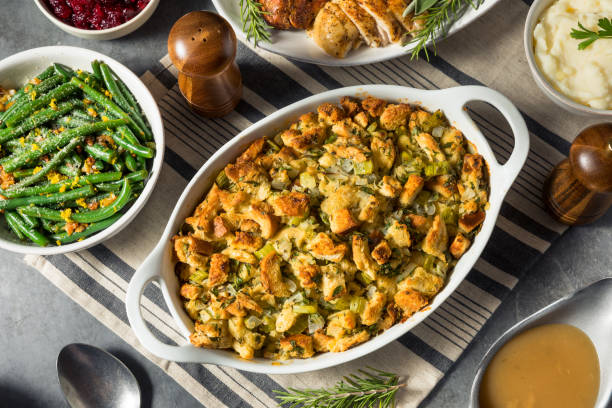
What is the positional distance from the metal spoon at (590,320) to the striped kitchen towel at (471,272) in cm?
29

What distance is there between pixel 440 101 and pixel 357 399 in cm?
190

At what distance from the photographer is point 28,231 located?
11.4 ft

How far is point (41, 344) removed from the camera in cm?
384

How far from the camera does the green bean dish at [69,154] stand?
11.5ft

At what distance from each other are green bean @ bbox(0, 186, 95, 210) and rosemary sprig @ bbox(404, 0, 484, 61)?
223 centimetres

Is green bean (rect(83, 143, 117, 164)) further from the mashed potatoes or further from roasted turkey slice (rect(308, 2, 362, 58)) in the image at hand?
the mashed potatoes

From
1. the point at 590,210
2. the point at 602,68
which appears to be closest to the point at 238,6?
the point at 602,68

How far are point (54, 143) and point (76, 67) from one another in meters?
0.56

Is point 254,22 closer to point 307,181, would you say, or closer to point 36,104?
point 307,181

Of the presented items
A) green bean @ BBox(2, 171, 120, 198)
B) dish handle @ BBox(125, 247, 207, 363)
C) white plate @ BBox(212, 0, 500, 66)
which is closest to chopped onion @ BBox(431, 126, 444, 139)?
white plate @ BBox(212, 0, 500, 66)

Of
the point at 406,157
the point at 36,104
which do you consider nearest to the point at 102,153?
the point at 36,104

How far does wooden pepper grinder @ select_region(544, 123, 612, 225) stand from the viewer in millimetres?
3115

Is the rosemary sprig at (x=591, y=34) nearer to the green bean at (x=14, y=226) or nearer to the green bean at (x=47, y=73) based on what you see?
the green bean at (x=47, y=73)

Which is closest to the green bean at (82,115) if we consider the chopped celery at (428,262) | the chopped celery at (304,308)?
the chopped celery at (304,308)
